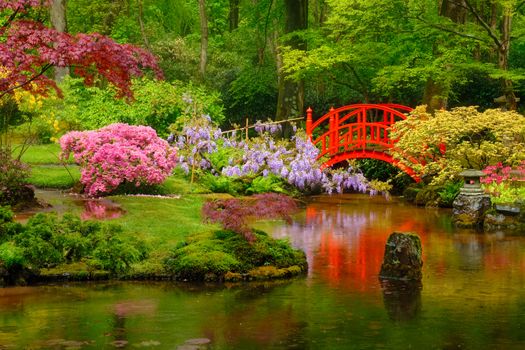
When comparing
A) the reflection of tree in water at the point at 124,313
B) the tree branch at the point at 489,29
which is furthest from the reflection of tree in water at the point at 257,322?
the tree branch at the point at 489,29

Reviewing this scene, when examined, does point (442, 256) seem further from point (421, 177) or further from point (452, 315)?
point (421, 177)

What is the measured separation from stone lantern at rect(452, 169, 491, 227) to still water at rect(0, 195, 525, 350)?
417 cm

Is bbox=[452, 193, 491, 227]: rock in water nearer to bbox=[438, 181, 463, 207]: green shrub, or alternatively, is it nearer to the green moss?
bbox=[438, 181, 463, 207]: green shrub

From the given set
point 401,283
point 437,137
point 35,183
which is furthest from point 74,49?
point 437,137

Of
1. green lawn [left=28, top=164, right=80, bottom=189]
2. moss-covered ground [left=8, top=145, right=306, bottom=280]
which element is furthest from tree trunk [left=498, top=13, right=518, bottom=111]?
green lawn [left=28, top=164, right=80, bottom=189]

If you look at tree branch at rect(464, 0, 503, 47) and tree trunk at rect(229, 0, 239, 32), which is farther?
tree trunk at rect(229, 0, 239, 32)

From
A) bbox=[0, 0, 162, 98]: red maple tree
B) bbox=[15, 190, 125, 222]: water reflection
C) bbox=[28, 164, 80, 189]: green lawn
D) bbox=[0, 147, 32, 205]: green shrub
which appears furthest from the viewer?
bbox=[28, 164, 80, 189]: green lawn

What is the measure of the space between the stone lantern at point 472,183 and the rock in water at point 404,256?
25.3 ft

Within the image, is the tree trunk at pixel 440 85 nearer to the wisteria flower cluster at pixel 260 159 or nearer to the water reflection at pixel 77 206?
the wisteria flower cluster at pixel 260 159

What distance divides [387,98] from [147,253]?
23.6 metres

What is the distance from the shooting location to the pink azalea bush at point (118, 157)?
21500mm

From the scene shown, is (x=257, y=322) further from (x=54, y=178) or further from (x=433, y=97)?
(x=433, y=97)

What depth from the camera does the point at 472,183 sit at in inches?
860

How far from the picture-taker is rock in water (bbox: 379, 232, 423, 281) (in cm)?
1403
